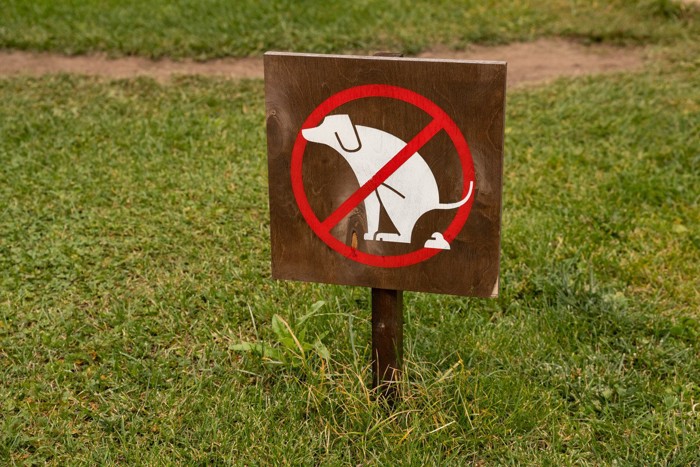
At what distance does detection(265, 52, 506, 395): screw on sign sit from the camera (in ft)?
8.12

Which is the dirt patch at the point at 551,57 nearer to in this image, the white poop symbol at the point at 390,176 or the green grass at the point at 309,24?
the green grass at the point at 309,24

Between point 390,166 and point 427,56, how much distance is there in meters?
4.48

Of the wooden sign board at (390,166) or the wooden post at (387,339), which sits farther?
the wooden post at (387,339)

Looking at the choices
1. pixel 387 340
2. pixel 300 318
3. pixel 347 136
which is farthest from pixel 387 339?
pixel 347 136

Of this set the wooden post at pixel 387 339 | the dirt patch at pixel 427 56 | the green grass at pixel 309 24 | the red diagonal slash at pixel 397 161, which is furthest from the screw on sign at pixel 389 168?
the green grass at pixel 309 24

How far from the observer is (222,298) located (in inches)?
145

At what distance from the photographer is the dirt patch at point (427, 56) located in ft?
21.4

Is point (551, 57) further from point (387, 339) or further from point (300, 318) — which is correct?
point (387, 339)

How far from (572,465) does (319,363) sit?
0.92 metres

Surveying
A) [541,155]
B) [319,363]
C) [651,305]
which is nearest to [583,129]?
[541,155]

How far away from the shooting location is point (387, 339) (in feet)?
9.34

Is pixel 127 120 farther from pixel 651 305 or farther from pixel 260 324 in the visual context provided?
pixel 651 305

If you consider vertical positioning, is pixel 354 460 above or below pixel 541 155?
below

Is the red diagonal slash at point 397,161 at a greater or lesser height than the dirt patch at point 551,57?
greater
